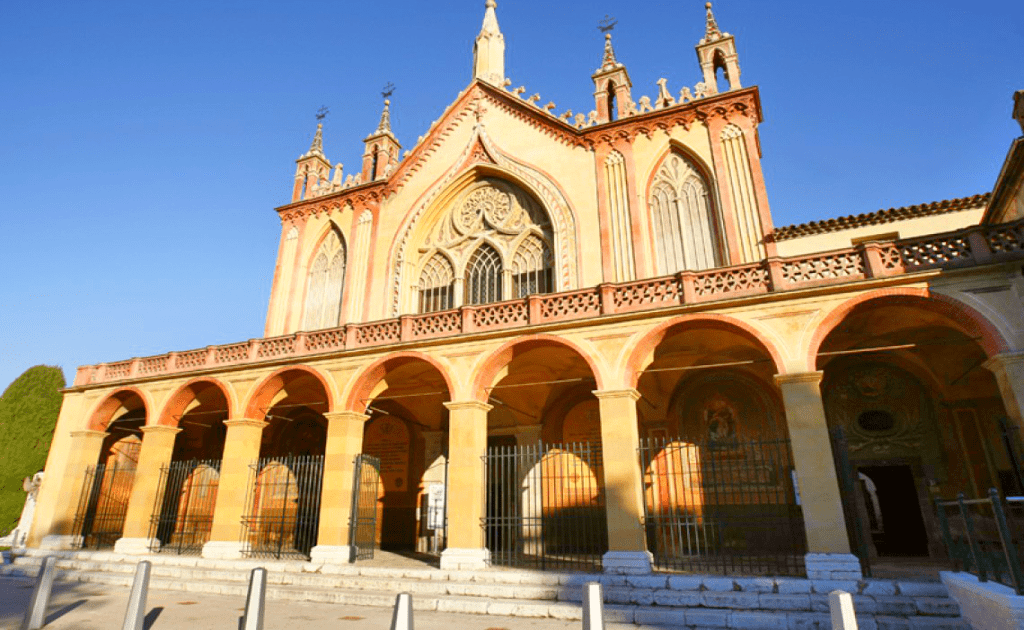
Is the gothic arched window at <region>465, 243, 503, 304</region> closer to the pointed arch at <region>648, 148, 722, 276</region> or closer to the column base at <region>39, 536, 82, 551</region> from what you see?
the pointed arch at <region>648, 148, 722, 276</region>

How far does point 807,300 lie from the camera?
11.3m

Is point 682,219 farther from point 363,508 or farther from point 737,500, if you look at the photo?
point 363,508

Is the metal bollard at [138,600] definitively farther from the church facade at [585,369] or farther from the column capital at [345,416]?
the column capital at [345,416]

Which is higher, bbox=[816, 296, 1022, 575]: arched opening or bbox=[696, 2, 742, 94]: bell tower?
bbox=[696, 2, 742, 94]: bell tower

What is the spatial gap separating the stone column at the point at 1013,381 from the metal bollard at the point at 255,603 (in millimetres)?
11612

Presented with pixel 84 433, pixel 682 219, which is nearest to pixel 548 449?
pixel 682 219

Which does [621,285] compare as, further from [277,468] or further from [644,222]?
[277,468]

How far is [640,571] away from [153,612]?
27.1 ft

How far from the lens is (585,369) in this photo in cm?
1505

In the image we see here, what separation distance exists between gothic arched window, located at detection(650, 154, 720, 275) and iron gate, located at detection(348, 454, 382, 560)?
31.9ft

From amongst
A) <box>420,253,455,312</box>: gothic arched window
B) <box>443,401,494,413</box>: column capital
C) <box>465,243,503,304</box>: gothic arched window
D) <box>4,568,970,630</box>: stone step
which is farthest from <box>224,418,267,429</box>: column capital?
<box>465,243,503,304</box>: gothic arched window

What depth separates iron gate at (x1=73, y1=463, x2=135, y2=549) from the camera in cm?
1789

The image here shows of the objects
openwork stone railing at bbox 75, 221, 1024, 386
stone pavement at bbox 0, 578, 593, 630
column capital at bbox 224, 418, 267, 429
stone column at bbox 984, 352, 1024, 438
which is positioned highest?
openwork stone railing at bbox 75, 221, 1024, 386

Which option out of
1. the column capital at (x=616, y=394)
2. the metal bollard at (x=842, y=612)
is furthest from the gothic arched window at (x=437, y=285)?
the metal bollard at (x=842, y=612)
